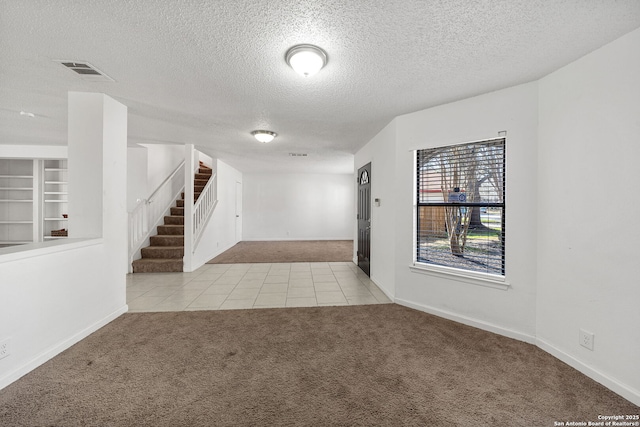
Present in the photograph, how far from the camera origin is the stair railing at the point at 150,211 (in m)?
4.77

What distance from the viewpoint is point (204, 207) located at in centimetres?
558

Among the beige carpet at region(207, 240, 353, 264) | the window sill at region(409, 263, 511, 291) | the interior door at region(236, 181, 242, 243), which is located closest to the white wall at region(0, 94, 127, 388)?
the beige carpet at region(207, 240, 353, 264)

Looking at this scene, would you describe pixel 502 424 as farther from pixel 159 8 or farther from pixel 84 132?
pixel 84 132

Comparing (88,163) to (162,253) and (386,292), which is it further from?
(386,292)

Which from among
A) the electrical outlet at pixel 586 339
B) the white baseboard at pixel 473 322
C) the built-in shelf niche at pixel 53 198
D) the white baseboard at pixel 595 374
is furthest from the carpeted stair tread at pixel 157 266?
the electrical outlet at pixel 586 339

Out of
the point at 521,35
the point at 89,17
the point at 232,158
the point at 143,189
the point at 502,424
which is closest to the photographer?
the point at 502,424

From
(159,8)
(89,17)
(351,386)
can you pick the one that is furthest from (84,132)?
(351,386)

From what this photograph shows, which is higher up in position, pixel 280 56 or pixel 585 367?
pixel 280 56

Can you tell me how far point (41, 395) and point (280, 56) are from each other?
296 centimetres

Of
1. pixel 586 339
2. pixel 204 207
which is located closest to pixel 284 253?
pixel 204 207

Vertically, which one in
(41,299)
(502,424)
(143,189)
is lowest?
(502,424)

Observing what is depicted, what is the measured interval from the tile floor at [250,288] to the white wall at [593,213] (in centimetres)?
184

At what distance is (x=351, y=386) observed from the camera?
1.73m

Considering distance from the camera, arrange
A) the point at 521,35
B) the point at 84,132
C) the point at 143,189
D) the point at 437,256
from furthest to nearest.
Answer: the point at 143,189 < the point at 437,256 < the point at 84,132 < the point at 521,35
